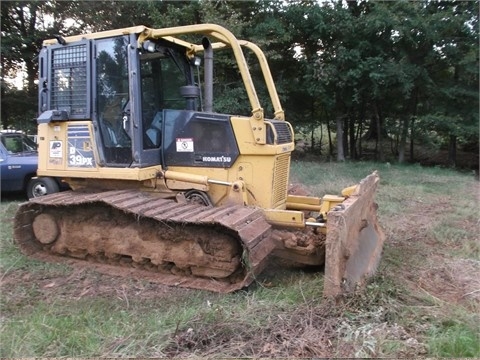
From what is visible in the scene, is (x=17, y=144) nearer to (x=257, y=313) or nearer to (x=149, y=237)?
(x=149, y=237)

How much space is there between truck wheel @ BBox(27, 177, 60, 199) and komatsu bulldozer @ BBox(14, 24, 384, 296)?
8.65 ft

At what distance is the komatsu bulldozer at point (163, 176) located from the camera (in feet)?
13.7

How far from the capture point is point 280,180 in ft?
15.8

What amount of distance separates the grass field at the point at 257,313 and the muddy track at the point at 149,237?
0.21 meters

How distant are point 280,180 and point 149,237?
154 centimetres

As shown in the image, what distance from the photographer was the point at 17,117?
15.0 metres

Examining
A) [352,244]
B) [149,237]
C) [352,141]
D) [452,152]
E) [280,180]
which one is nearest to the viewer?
[352,244]

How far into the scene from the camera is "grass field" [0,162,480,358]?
287cm

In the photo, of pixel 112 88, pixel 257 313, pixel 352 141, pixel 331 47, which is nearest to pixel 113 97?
pixel 112 88

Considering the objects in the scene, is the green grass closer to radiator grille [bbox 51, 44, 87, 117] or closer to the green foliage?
radiator grille [bbox 51, 44, 87, 117]

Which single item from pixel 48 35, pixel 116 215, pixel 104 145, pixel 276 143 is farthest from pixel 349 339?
pixel 48 35

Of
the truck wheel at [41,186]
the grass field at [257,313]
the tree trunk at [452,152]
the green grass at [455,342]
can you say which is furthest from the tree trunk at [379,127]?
the green grass at [455,342]

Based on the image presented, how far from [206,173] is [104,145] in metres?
1.23

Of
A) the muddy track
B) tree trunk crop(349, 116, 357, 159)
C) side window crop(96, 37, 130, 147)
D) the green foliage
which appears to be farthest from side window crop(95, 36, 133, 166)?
tree trunk crop(349, 116, 357, 159)
